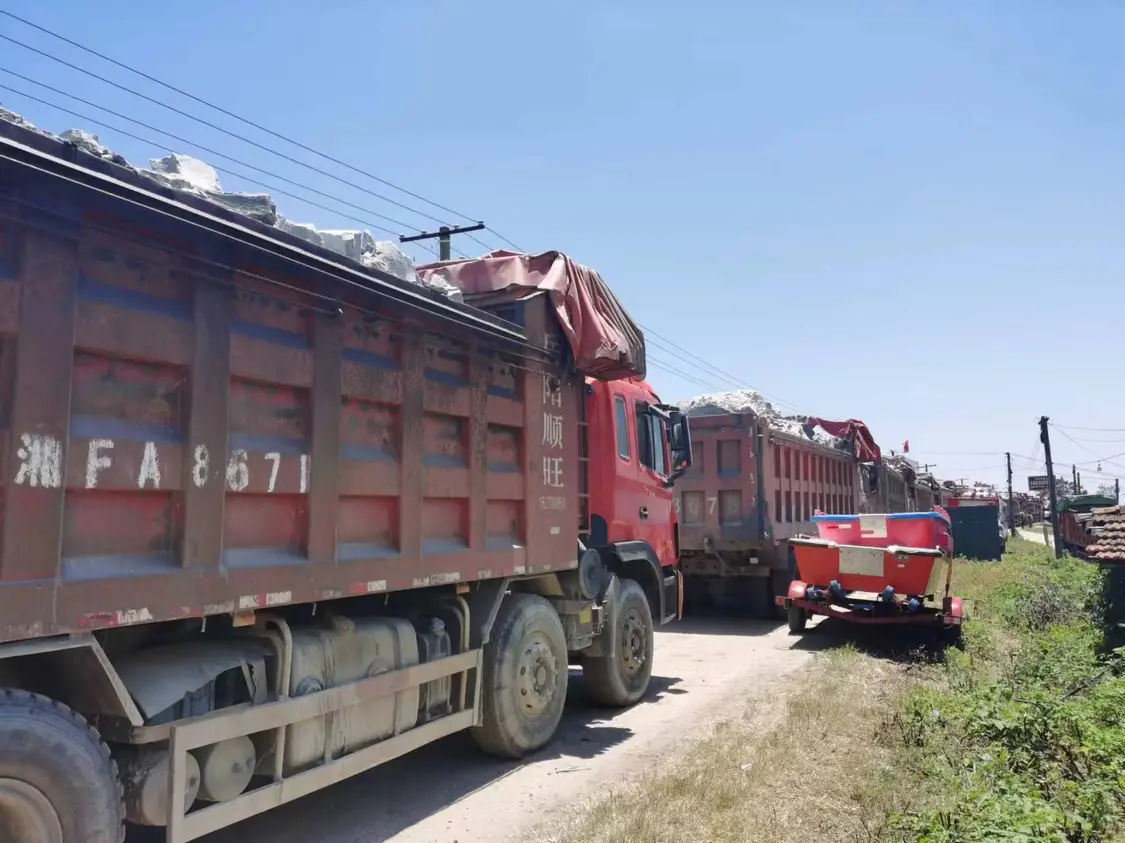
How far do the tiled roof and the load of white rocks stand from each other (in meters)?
7.17

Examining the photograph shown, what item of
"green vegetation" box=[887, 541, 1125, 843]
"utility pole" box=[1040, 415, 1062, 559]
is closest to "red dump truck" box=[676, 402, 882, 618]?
"green vegetation" box=[887, 541, 1125, 843]

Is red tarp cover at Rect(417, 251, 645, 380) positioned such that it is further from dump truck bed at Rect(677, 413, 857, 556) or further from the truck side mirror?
dump truck bed at Rect(677, 413, 857, 556)

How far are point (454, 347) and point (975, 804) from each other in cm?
370

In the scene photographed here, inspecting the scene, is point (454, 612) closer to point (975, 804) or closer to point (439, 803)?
point (439, 803)

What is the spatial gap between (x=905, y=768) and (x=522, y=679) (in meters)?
2.50

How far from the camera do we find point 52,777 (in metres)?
2.91

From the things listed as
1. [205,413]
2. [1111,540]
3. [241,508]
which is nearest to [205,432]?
[205,413]

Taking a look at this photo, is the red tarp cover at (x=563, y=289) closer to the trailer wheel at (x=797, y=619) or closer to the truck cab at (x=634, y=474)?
the truck cab at (x=634, y=474)

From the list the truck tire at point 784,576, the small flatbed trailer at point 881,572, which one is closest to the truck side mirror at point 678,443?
the small flatbed trailer at point 881,572

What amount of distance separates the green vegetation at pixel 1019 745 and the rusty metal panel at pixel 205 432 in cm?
293

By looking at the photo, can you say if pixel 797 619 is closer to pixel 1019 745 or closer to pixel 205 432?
pixel 1019 745

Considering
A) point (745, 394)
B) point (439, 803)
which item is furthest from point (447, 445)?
point (745, 394)

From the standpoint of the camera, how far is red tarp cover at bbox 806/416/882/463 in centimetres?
1773

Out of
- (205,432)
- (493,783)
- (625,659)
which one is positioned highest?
(205,432)
